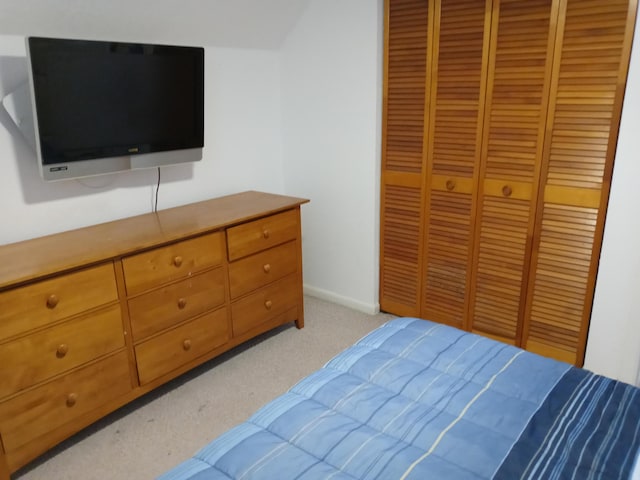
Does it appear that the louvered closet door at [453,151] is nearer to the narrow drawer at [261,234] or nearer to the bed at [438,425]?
the narrow drawer at [261,234]

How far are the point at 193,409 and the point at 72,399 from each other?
0.55 meters

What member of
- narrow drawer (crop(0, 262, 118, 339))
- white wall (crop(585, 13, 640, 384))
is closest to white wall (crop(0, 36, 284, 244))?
narrow drawer (crop(0, 262, 118, 339))

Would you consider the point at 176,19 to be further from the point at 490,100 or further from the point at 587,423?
the point at 587,423

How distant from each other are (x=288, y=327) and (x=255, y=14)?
6.21 ft

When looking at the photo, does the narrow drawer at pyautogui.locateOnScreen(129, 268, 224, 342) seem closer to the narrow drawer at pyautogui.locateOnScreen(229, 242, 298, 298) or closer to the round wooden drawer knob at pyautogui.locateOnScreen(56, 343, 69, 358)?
the narrow drawer at pyautogui.locateOnScreen(229, 242, 298, 298)

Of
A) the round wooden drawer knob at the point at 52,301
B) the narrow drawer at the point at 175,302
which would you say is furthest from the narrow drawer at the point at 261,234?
the round wooden drawer knob at the point at 52,301

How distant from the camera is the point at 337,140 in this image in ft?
10.3

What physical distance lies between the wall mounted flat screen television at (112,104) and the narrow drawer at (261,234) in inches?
20.7

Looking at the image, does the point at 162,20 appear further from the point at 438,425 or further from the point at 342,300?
the point at 438,425

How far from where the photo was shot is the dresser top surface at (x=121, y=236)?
1.87m

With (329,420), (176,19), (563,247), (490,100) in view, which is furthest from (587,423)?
(176,19)

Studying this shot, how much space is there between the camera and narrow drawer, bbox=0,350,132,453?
183 centimetres

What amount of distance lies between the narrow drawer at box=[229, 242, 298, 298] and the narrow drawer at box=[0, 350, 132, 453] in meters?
0.67

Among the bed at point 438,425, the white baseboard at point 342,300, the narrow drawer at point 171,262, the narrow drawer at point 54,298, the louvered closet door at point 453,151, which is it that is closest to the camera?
the bed at point 438,425
